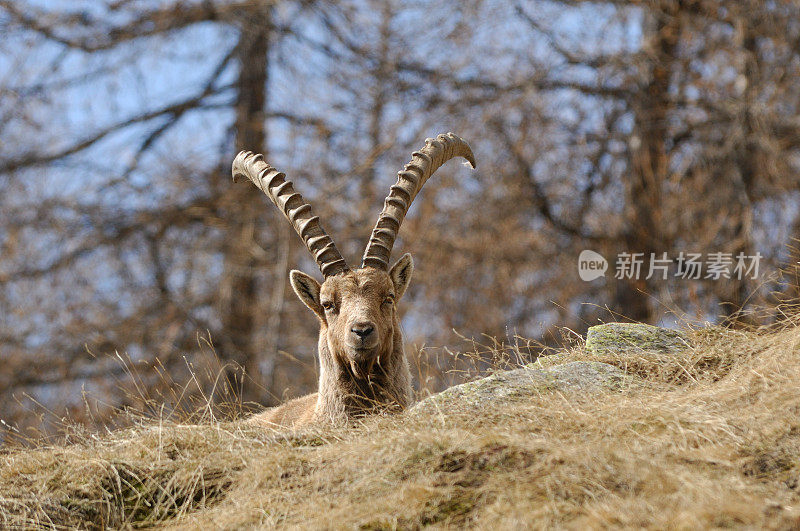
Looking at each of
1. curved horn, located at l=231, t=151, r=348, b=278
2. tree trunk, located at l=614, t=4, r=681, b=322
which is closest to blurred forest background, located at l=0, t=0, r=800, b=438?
tree trunk, located at l=614, t=4, r=681, b=322

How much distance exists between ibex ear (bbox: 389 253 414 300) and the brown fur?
0.23 metres

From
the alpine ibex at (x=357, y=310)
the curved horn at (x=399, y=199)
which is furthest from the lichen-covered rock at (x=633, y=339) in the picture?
the curved horn at (x=399, y=199)

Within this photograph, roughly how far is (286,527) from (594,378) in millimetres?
2686

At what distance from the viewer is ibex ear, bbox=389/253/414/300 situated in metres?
8.63

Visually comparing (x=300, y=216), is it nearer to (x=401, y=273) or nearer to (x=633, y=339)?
(x=401, y=273)

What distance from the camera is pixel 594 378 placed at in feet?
21.5

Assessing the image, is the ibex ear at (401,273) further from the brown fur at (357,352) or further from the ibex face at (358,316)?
the brown fur at (357,352)

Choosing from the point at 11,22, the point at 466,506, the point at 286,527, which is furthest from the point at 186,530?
the point at 11,22

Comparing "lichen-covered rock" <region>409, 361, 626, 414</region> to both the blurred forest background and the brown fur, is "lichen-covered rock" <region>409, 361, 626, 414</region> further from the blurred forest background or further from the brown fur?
the blurred forest background

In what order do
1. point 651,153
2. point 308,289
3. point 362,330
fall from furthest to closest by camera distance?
point 651,153 < point 308,289 < point 362,330

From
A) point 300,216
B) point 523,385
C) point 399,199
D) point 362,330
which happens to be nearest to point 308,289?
point 300,216

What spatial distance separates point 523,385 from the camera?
642 centimetres

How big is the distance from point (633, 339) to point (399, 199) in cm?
241

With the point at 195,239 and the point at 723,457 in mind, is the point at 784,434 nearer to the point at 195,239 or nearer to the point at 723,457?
the point at 723,457
